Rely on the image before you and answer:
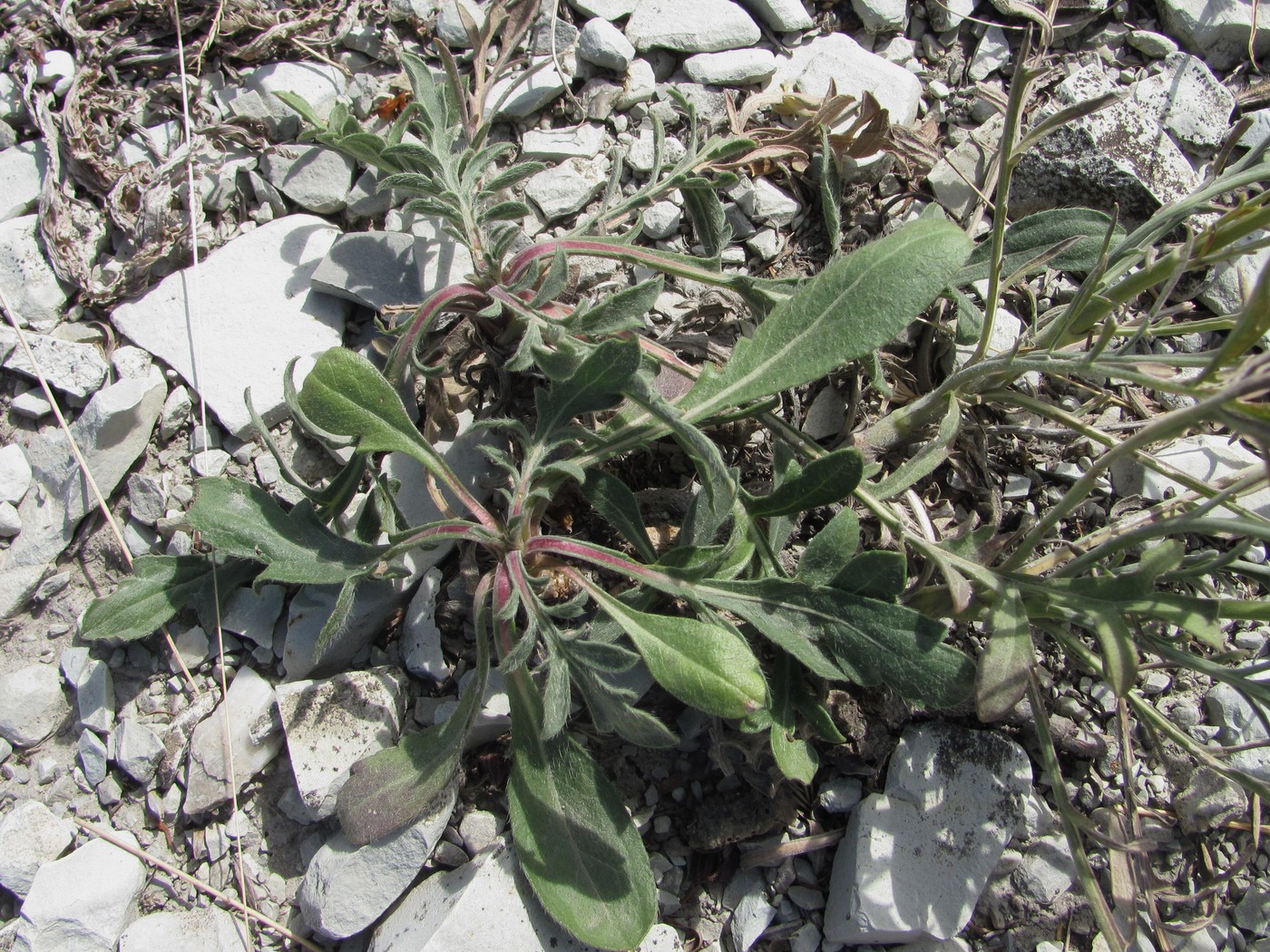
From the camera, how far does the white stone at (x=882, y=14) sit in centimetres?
270

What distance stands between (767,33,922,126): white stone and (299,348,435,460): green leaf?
5.00ft

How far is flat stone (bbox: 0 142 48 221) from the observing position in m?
2.51

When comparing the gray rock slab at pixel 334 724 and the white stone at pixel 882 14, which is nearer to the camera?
the gray rock slab at pixel 334 724

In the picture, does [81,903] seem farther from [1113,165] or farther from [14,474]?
[1113,165]

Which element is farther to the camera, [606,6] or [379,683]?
[606,6]

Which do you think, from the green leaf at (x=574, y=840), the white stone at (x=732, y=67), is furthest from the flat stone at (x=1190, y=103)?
the green leaf at (x=574, y=840)

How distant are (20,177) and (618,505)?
2048mm

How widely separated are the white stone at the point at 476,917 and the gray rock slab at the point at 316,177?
182cm

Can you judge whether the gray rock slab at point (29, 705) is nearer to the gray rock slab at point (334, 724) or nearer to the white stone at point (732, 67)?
the gray rock slab at point (334, 724)

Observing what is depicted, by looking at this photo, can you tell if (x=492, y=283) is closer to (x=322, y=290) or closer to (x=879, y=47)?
(x=322, y=290)

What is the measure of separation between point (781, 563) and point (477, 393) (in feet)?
2.98

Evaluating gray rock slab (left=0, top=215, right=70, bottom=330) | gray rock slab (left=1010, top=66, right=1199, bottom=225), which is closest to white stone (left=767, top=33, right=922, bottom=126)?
gray rock slab (left=1010, top=66, right=1199, bottom=225)

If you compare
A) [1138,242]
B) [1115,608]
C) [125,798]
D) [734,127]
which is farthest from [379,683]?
[1138,242]

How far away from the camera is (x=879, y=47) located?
9.03 ft
